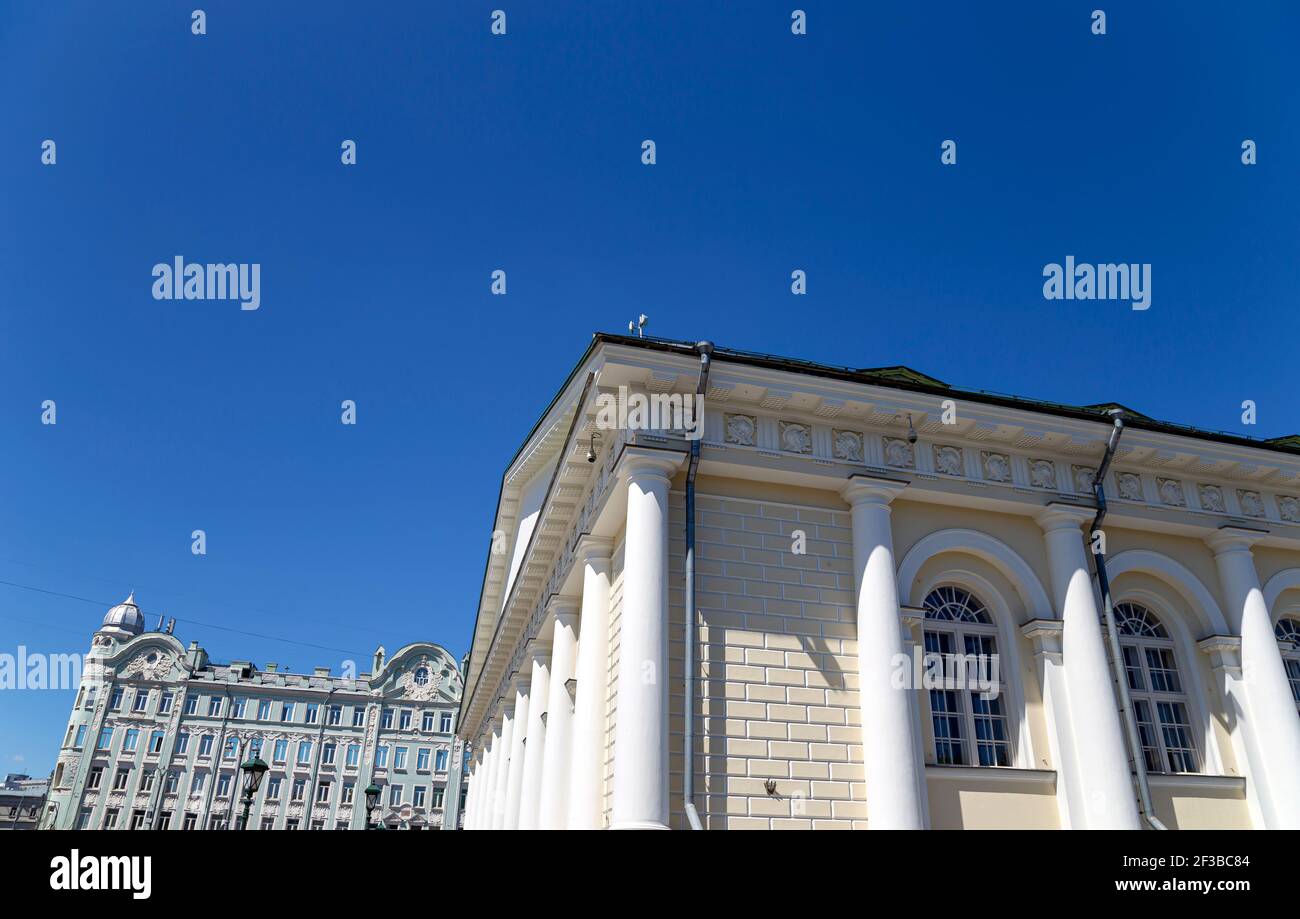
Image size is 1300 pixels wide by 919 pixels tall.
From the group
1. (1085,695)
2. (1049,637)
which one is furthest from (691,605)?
(1085,695)

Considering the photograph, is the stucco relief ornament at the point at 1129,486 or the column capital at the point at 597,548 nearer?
the column capital at the point at 597,548

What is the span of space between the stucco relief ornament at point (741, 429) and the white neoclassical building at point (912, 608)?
4 centimetres

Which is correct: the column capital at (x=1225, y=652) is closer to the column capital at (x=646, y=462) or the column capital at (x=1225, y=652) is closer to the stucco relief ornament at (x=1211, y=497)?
the stucco relief ornament at (x=1211, y=497)

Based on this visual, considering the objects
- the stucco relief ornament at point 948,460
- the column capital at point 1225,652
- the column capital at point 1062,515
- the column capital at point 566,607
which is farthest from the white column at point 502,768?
the column capital at point 1225,652

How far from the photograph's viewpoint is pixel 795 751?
1056 cm

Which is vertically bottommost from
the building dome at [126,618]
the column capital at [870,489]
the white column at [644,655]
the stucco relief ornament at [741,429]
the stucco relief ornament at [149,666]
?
the white column at [644,655]

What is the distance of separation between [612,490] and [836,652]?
11.9 ft

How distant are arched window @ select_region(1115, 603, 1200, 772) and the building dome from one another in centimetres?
7959

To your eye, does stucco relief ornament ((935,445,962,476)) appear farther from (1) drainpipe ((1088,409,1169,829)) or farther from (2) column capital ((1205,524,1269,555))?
(2) column capital ((1205,524,1269,555))

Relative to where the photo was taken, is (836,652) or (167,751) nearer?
(836,652)

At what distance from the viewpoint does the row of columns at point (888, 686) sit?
10.1m

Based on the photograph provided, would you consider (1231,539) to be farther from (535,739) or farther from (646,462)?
(535,739)
